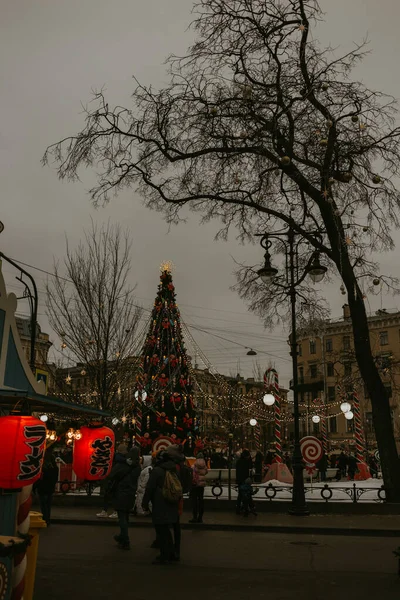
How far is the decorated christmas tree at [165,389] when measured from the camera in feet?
76.5

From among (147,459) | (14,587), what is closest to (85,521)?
(147,459)

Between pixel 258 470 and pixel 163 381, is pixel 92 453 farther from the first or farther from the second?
pixel 258 470

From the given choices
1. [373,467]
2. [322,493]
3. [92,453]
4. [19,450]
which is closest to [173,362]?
[322,493]

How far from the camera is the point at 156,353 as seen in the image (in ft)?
79.8

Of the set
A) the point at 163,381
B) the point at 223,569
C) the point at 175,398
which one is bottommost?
the point at 223,569

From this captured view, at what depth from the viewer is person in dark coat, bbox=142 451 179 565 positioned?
10.1 metres

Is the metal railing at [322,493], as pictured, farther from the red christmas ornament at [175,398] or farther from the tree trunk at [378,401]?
the red christmas ornament at [175,398]

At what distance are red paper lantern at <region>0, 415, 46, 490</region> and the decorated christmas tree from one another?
15862 mm

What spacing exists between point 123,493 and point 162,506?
179 cm

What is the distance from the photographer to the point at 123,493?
1169cm

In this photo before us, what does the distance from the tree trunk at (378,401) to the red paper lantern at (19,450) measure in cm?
1346

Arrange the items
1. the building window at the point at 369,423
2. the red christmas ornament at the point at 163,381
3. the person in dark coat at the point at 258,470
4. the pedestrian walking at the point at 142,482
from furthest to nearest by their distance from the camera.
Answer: the building window at the point at 369,423, the person in dark coat at the point at 258,470, the red christmas ornament at the point at 163,381, the pedestrian walking at the point at 142,482

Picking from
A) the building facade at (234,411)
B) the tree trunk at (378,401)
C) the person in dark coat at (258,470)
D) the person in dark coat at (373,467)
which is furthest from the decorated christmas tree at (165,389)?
the person in dark coat at (373,467)

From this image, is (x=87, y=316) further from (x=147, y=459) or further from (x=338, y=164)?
(x=338, y=164)
